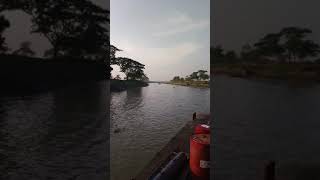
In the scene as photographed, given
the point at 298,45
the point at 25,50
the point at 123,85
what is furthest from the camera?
the point at 123,85

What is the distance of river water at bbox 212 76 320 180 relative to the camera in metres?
12.1

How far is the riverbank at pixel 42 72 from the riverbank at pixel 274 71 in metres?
9.85

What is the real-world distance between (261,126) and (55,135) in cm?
1191

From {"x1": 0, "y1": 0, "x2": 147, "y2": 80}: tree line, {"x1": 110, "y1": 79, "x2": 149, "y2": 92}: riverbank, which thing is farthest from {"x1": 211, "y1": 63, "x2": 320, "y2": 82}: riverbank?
{"x1": 110, "y1": 79, "x2": 149, "y2": 92}: riverbank

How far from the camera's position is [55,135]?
56.8 feet

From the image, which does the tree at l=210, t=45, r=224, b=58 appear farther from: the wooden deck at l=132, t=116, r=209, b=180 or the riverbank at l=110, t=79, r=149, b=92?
the riverbank at l=110, t=79, r=149, b=92

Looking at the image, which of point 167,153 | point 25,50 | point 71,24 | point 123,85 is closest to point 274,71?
point 167,153

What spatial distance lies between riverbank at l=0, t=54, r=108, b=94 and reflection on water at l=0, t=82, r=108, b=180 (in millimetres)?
552

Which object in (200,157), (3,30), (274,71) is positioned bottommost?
(200,157)

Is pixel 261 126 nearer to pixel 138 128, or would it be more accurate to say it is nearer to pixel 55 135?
pixel 138 128

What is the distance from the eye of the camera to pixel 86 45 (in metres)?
19.1

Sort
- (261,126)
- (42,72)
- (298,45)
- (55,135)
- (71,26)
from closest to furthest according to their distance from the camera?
(298,45)
(42,72)
(261,126)
(55,135)
(71,26)

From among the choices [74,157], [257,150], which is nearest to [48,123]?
[74,157]

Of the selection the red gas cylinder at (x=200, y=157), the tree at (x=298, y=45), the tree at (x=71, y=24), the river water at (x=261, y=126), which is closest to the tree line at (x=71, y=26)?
the tree at (x=71, y=24)
